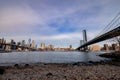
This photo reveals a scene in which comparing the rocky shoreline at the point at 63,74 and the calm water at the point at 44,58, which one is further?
the calm water at the point at 44,58

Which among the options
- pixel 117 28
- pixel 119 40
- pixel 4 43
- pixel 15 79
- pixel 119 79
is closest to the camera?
pixel 119 79

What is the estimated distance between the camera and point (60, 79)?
12180 mm

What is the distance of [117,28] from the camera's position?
34438 millimetres

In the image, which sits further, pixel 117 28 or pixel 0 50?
pixel 0 50

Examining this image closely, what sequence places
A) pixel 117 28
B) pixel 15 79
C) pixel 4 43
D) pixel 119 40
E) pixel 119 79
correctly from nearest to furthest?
pixel 119 79 → pixel 15 79 → pixel 117 28 → pixel 119 40 → pixel 4 43

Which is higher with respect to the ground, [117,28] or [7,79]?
[117,28]

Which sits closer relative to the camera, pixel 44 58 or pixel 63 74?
pixel 63 74

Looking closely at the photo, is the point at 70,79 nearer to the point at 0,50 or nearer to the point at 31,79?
the point at 31,79

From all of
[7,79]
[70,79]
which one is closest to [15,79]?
[7,79]

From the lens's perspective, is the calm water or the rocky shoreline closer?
the rocky shoreline

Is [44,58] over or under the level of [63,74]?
over

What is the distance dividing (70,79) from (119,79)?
372cm

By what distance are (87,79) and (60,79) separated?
2.11 m

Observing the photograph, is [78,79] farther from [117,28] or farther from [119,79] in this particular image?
[117,28]
